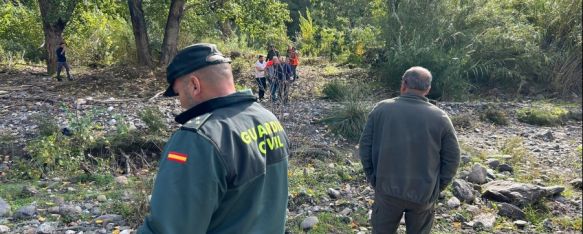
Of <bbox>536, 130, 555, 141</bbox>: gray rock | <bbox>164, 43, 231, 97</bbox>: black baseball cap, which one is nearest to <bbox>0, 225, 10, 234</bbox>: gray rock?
<bbox>164, 43, 231, 97</bbox>: black baseball cap

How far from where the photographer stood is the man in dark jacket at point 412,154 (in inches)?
148

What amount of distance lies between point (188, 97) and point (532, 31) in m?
16.0

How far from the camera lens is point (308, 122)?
393 inches

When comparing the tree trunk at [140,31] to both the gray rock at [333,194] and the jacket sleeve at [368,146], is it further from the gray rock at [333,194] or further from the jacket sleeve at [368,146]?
the jacket sleeve at [368,146]

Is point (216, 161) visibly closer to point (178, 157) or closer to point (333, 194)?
point (178, 157)

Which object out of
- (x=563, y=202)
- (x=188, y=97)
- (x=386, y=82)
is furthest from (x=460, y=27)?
(x=188, y=97)

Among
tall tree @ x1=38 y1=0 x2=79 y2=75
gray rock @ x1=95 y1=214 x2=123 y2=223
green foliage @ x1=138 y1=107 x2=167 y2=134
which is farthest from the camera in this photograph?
tall tree @ x1=38 y1=0 x2=79 y2=75

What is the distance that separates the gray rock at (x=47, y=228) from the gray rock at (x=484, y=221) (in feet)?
13.6

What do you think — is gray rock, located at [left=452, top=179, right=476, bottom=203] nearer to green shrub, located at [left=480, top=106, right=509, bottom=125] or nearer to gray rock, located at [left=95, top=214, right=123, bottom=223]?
gray rock, located at [left=95, top=214, right=123, bottom=223]

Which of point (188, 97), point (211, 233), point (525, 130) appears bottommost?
point (525, 130)

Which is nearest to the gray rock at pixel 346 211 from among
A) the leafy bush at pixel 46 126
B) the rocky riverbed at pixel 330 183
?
the rocky riverbed at pixel 330 183

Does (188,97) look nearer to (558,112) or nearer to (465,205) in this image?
(465,205)

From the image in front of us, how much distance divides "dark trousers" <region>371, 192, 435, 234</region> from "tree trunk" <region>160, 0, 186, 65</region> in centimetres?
1265

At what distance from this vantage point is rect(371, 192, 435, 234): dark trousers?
3854 mm
